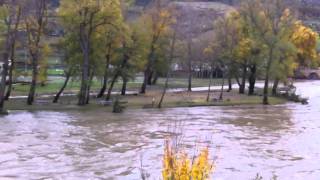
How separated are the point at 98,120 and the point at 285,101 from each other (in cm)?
3233

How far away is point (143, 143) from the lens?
3170cm

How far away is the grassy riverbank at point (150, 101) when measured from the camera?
53500 mm

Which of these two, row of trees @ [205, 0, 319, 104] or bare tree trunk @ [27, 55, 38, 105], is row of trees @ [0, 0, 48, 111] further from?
row of trees @ [205, 0, 319, 104]

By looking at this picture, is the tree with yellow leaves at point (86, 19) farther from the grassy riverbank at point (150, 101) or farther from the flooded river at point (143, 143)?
the flooded river at point (143, 143)

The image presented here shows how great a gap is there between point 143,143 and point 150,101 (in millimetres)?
30279

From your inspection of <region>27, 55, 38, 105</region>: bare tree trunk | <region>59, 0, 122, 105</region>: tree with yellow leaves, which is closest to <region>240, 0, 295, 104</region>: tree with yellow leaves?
<region>59, 0, 122, 105</region>: tree with yellow leaves

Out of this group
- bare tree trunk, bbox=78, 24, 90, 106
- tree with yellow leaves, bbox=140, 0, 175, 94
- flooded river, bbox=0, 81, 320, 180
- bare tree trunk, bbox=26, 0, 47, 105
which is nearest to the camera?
flooded river, bbox=0, 81, 320, 180

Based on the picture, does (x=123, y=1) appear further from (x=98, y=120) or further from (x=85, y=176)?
(x=85, y=176)

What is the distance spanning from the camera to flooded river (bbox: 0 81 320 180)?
2338cm

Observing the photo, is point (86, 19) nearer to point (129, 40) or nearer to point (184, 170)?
point (129, 40)

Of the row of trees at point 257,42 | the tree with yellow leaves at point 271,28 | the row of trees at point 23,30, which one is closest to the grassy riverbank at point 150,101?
the row of trees at point 23,30

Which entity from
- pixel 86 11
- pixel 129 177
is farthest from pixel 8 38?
pixel 129 177

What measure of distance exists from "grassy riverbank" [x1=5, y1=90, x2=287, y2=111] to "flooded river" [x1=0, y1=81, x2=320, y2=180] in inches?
147

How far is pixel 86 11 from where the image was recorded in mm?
53938
